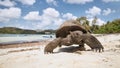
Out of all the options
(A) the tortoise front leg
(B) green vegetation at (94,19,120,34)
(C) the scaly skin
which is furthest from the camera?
(B) green vegetation at (94,19,120,34)

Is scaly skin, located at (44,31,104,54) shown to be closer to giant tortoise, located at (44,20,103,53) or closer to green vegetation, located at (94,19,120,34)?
giant tortoise, located at (44,20,103,53)

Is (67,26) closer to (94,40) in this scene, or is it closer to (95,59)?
(94,40)

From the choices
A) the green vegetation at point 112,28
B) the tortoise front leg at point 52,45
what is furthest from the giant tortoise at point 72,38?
the green vegetation at point 112,28

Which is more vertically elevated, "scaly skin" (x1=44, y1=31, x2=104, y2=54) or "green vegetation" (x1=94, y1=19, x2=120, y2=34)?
"green vegetation" (x1=94, y1=19, x2=120, y2=34)

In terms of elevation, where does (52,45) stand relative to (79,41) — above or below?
below

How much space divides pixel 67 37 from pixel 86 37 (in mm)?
997

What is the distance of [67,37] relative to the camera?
9938 millimetres

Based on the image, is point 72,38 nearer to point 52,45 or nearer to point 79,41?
point 79,41

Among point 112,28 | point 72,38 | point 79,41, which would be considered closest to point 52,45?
point 72,38

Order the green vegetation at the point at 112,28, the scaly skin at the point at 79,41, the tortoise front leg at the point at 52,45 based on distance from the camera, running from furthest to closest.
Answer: the green vegetation at the point at 112,28 < the tortoise front leg at the point at 52,45 < the scaly skin at the point at 79,41

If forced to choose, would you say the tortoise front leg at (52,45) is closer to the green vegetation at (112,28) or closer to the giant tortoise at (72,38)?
the giant tortoise at (72,38)

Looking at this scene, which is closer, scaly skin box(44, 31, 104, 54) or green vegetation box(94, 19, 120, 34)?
scaly skin box(44, 31, 104, 54)

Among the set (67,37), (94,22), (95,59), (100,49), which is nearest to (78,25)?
(67,37)

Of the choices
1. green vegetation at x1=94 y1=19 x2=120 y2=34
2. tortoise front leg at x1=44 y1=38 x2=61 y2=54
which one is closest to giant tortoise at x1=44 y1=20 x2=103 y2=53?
tortoise front leg at x1=44 y1=38 x2=61 y2=54
